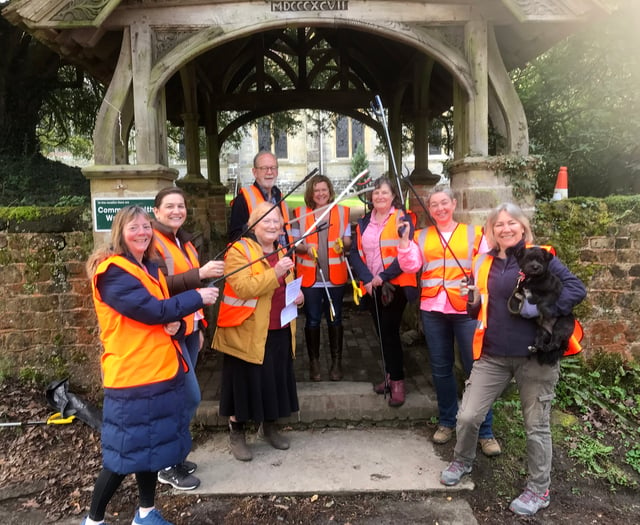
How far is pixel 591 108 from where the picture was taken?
6.86 meters

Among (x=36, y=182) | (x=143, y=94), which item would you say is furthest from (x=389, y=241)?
(x=36, y=182)

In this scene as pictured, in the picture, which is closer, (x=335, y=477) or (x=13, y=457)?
(x=335, y=477)

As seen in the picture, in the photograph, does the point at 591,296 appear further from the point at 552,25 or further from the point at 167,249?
the point at 167,249

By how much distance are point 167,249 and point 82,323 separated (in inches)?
80.7

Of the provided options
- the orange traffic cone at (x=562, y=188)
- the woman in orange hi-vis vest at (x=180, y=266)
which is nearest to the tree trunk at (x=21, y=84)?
the woman in orange hi-vis vest at (x=180, y=266)

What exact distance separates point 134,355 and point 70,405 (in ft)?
7.55

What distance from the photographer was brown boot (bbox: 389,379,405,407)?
13.3 feet

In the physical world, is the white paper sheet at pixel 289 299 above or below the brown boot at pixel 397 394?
above

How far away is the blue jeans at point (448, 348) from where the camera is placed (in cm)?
346

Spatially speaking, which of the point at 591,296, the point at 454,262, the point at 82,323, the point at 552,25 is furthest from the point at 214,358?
the point at 552,25

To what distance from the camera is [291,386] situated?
372cm

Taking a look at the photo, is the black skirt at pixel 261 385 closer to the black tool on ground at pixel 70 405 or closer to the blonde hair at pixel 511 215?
the black tool on ground at pixel 70 405

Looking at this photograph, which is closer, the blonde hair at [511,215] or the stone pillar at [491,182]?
the blonde hair at [511,215]

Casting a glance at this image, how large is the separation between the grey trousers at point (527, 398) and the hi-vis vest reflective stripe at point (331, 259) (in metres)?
1.50
